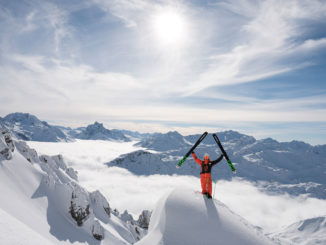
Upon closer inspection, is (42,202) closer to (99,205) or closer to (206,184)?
(99,205)

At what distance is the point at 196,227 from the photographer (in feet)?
29.2

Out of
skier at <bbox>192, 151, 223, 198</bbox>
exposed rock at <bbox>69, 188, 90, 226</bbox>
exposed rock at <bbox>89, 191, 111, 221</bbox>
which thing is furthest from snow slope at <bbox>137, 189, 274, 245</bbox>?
exposed rock at <bbox>89, 191, 111, 221</bbox>

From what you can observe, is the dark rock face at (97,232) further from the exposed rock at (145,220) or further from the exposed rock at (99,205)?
the exposed rock at (145,220)

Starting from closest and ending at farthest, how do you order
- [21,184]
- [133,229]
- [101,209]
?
[21,184]
[101,209]
[133,229]

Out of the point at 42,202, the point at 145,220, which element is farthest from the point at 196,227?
the point at 145,220

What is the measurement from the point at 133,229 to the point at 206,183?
2574 inches

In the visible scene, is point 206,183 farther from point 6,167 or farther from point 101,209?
point 101,209

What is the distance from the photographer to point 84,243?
38875 mm

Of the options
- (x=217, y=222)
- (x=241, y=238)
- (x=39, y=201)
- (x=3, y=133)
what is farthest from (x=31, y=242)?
(x=3, y=133)

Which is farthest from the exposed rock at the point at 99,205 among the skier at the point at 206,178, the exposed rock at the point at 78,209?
the skier at the point at 206,178

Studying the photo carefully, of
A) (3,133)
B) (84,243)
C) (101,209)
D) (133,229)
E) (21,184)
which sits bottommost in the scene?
(133,229)

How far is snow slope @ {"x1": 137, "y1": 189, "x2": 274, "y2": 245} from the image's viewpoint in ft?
28.0

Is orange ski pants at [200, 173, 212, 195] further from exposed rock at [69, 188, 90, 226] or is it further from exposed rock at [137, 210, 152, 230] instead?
exposed rock at [137, 210, 152, 230]

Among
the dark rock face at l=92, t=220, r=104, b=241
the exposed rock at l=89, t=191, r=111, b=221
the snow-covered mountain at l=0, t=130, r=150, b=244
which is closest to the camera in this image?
the snow-covered mountain at l=0, t=130, r=150, b=244
